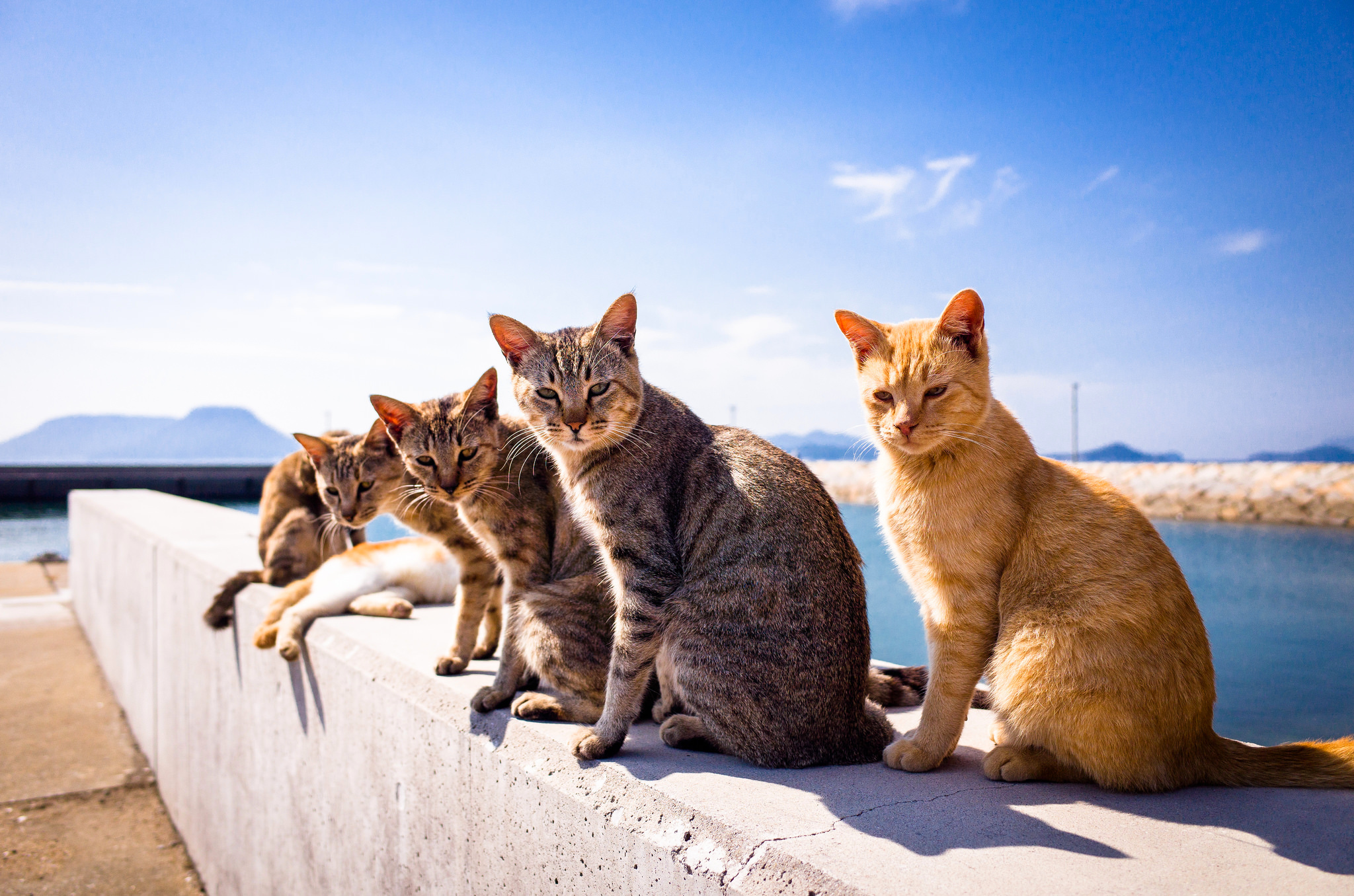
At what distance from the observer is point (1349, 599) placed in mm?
6699

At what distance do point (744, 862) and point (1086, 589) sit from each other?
3.06 ft

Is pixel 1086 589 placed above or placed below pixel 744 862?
above

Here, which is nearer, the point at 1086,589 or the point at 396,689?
the point at 1086,589

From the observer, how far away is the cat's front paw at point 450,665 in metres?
2.57

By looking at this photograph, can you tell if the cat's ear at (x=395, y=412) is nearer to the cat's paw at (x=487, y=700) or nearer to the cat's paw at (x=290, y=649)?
the cat's paw at (x=487, y=700)

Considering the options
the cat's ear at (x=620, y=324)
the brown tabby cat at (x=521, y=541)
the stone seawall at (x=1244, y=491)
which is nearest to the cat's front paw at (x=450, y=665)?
the brown tabby cat at (x=521, y=541)

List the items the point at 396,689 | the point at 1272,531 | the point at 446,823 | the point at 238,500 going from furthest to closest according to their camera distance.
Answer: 1. the point at 238,500
2. the point at 1272,531
3. the point at 396,689
4. the point at 446,823

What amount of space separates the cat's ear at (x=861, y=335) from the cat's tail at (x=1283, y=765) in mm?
1166

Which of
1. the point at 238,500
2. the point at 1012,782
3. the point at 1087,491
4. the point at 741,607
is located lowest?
the point at 238,500

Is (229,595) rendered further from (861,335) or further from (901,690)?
(861,335)

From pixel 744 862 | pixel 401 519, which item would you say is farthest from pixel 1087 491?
pixel 401 519

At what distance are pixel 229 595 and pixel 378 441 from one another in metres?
1.50

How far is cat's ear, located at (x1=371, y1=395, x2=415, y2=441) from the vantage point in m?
2.64

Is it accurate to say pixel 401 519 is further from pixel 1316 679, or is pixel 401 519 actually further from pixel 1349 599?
pixel 1349 599
